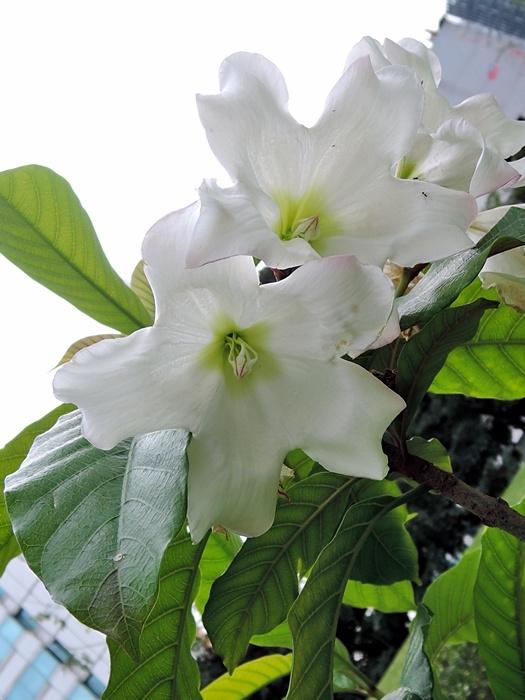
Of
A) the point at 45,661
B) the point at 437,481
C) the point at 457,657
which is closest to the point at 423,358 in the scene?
the point at 437,481

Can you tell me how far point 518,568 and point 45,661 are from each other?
258 inches

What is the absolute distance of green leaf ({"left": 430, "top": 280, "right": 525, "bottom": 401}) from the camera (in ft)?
1.84

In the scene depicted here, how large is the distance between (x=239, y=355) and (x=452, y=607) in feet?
1.86

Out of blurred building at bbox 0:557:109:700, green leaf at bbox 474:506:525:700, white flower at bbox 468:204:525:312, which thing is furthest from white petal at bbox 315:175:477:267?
blurred building at bbox 0:557:109:700

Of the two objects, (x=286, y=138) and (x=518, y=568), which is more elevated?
(x=286, y=138)

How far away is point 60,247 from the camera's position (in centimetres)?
54

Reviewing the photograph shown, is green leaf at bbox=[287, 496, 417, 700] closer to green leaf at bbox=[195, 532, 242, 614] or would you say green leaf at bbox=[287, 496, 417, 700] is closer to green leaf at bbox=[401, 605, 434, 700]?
green leaf at bbox=[401, 605, 434, 700]

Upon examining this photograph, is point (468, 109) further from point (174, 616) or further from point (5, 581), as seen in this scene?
point (5, 581)

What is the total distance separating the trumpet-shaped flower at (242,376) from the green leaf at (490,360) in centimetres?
22

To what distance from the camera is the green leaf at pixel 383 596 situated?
78 cm

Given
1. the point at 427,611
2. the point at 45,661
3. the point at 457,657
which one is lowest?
the point at 45,661

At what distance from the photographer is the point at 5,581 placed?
6551mm

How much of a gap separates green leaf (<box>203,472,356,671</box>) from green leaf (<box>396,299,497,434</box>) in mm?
98

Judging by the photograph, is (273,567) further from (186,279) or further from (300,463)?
(186,279)
